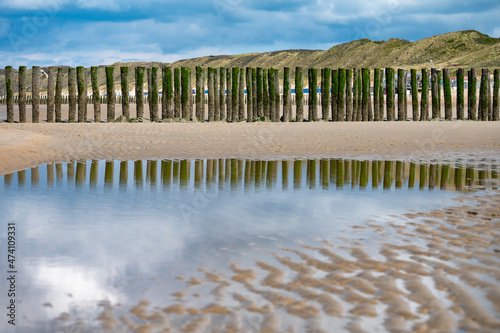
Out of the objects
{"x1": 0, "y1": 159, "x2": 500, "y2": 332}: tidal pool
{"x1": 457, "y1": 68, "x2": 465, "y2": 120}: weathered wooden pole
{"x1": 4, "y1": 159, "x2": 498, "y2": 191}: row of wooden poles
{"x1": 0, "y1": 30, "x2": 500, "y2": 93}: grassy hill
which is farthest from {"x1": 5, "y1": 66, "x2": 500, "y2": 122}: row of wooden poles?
{"x1": 0, "y1": 30, "x2": 500, "y2": 93}: grassy hill

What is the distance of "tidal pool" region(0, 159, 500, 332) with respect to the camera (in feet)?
10.9

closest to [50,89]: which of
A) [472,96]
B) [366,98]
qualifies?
[366,98]

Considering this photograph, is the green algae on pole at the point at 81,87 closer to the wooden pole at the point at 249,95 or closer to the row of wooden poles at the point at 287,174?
the wooden pole at the point at 249,95

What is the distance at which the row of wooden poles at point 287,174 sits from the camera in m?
8.50

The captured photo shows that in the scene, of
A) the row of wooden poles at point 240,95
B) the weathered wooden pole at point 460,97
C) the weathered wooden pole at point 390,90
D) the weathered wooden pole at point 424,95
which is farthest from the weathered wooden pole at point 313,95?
the weathered wooden pole at point 460,97

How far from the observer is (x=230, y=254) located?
4660mm

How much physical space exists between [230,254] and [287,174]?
16.2 feet

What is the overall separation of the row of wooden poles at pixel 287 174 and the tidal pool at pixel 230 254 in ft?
0.28

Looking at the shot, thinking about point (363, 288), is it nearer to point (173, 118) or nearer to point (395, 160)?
point (395, 160)

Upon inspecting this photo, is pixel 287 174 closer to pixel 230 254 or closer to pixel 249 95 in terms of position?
pixel 230 254

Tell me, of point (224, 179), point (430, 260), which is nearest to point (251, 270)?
point (430, 260)

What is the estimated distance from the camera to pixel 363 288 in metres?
3.78

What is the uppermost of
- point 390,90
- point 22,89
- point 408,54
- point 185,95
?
point 408,54

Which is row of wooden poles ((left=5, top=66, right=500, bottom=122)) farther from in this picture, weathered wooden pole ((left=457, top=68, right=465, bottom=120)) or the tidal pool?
the tidal pool
